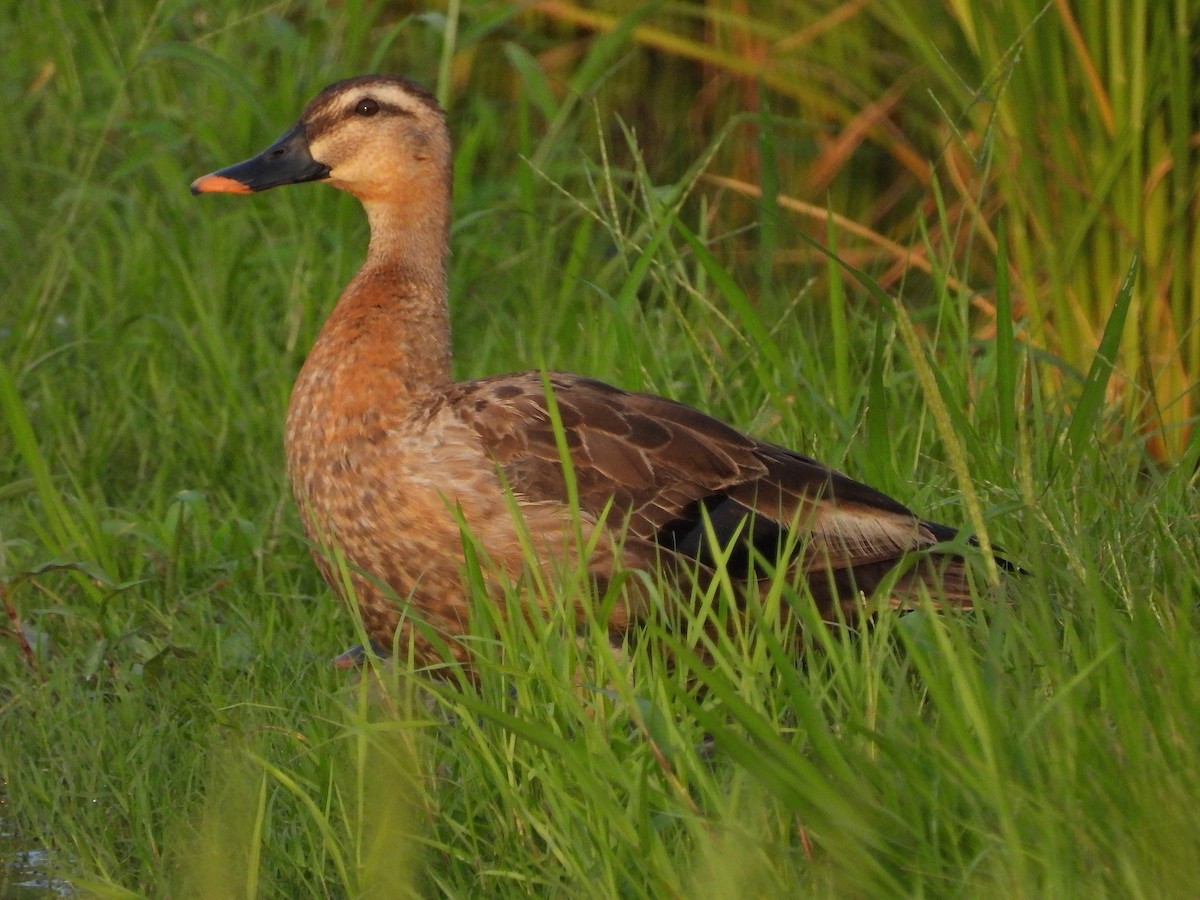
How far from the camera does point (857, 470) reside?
14.6 ft

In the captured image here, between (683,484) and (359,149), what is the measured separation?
1.32 meters

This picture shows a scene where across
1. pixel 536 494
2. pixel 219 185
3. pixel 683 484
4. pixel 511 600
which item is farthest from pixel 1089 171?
pixel 511 600

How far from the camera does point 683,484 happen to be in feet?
12.6

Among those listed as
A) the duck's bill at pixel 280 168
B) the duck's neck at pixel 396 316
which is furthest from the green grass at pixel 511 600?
the duck's bill at pixel 280 168

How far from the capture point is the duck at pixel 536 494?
3.71 metres

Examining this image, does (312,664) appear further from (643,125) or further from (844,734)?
(643,125)

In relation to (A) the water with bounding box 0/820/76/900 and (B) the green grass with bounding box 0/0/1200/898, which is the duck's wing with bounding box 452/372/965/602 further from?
(A) the water with bounding box 0/820/76/900

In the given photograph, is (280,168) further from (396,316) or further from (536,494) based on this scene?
(536,494)

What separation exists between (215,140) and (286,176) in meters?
1.62

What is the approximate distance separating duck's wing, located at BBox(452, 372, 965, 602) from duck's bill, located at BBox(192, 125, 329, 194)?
3.13 feet

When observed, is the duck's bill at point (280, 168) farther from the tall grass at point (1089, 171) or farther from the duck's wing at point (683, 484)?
the tall grass at point (1089, 171)

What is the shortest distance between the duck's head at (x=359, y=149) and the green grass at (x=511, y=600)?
0.34 m

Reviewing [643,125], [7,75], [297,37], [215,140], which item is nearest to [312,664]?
[215,140]

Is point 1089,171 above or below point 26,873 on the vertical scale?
above
